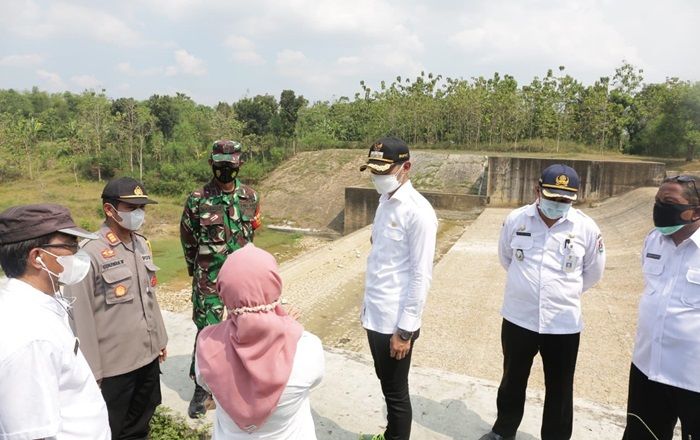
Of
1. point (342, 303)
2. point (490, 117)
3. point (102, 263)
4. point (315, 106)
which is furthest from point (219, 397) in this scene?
point (315, 106)

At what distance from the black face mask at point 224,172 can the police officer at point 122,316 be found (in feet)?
1.68

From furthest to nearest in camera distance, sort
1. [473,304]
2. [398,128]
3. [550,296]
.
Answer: [398,128], [473,304], [550,296]

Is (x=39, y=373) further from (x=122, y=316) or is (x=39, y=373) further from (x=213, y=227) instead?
(x=213, y=227)

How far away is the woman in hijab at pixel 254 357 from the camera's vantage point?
1.25m

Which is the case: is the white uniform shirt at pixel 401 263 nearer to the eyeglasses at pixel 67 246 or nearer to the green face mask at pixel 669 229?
the green face mask at pixel 669 229

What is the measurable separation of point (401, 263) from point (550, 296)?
0.85 metres

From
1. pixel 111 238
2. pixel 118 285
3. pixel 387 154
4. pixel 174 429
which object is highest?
pixel 387 154

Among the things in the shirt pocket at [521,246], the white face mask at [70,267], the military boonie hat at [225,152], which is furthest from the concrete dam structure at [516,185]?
the white face mask at [70,267]

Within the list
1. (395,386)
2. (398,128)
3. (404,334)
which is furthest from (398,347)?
(398,128)

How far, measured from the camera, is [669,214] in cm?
203

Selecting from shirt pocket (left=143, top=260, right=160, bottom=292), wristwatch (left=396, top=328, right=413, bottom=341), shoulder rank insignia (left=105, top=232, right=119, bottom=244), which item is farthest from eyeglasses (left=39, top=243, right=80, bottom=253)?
wristwatch (left=396, top=328, right=413, bottom=341)

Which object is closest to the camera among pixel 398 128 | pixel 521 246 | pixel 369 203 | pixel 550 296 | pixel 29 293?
pixel 29 293

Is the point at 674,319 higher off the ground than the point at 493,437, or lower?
higher

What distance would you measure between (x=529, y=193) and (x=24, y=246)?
17.5 m
